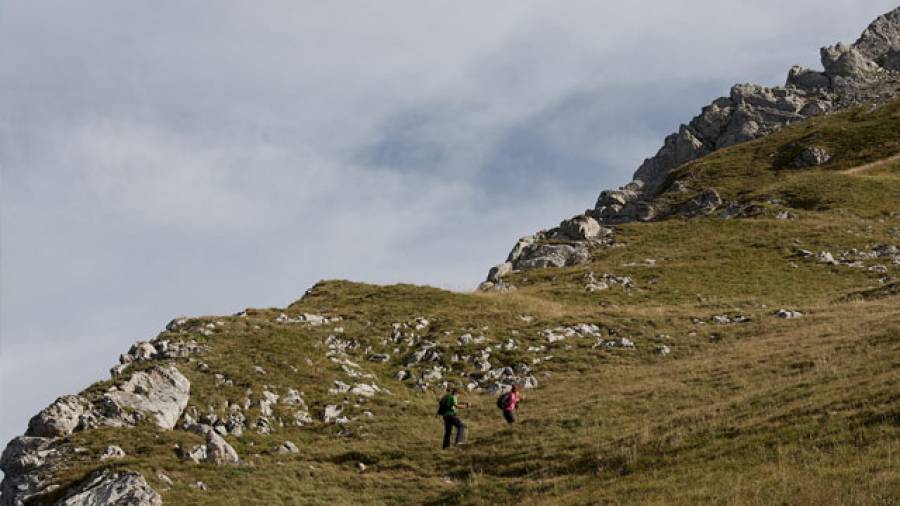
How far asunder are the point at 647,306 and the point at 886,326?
2118 centimetres

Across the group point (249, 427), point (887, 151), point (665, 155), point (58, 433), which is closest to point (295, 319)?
point (249, 427)

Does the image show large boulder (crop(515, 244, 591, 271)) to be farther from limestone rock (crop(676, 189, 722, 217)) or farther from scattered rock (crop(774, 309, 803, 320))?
scattered rock (crop(774, 309, 803, 320))

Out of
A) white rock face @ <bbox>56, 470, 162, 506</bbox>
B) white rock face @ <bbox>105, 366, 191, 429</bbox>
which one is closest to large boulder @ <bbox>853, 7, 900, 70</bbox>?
white rock face @ <bbox>105, 366, 191, 429</bbox>

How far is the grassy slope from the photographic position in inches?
797

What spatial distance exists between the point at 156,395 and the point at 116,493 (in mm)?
9285

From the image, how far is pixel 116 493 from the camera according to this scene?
957 inches

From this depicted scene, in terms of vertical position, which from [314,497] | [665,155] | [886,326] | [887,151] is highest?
[665,155]

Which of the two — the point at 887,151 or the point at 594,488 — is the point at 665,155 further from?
the point at 594,488

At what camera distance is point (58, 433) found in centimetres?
3014

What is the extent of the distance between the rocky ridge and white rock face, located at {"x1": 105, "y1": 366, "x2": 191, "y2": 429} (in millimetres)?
59790

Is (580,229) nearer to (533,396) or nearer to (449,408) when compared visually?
(533,396)

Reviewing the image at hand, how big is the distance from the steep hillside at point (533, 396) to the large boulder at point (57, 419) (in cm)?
8

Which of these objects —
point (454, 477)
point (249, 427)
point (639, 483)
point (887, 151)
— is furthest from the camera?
point (887, 151)

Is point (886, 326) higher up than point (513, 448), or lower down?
higher up
